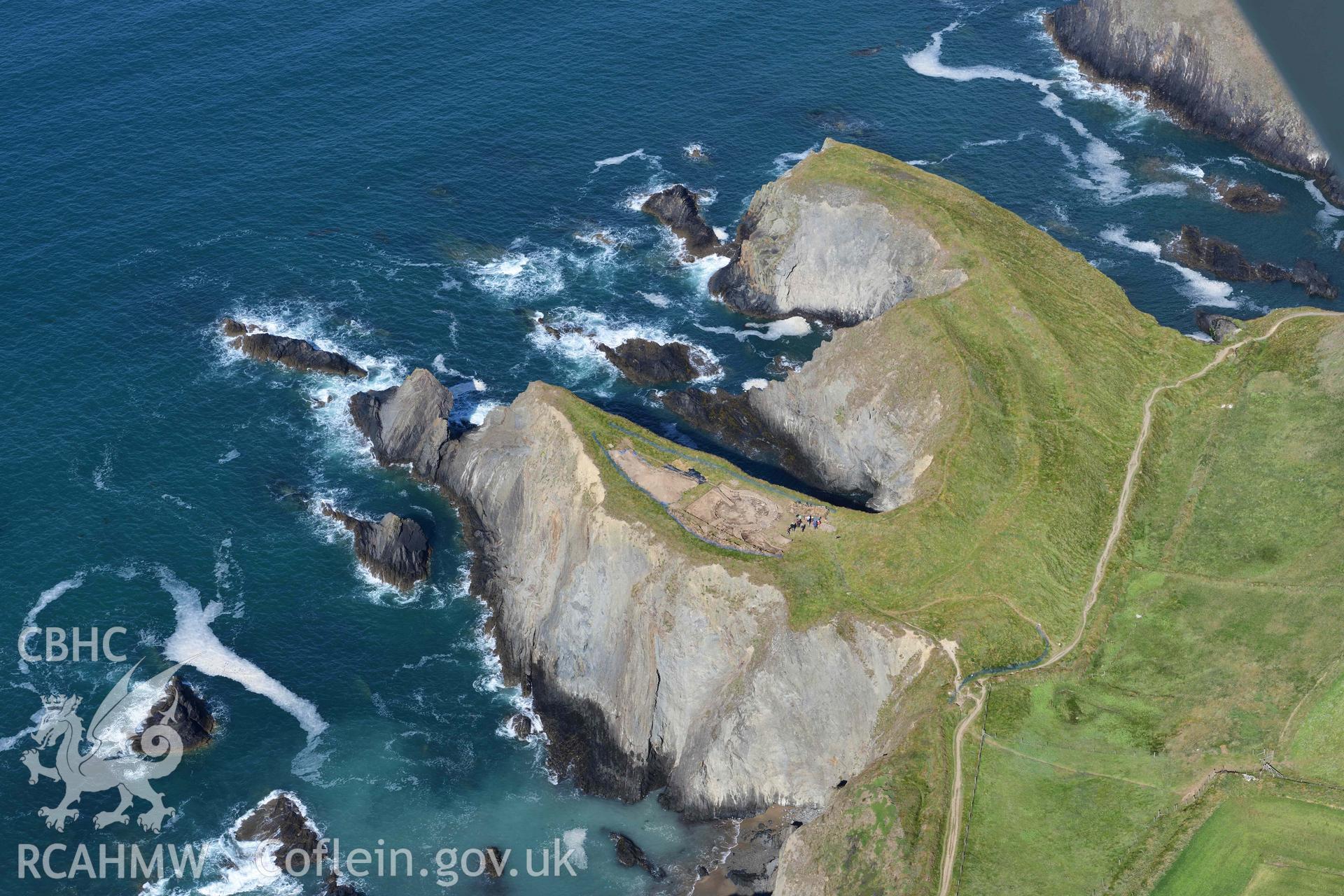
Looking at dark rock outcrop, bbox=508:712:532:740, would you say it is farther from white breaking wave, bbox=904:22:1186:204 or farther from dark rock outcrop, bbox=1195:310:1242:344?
white breaking wave, bbox=904:22:1186:204

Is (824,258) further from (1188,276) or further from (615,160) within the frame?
(1188,276)

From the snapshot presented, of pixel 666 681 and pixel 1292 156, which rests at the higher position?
pixel 1292 156

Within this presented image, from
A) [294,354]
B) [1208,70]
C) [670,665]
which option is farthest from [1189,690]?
[1208,70]

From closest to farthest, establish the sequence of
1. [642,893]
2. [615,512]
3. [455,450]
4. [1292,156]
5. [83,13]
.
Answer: [642,893], [615,512], [455,450], [1292,156], [83,13]

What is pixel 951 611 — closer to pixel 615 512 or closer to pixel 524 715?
pixel 615 512

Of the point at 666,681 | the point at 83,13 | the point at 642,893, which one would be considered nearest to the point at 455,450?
the point at 666,681

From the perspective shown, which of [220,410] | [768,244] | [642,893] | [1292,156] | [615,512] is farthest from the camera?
[1292,156]
